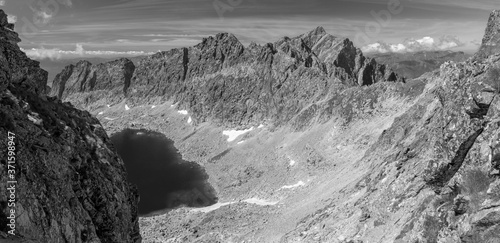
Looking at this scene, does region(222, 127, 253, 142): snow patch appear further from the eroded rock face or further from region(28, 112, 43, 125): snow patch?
region(28, 112, 43, 125): snow patch

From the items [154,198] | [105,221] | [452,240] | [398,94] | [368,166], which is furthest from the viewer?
[154,198]

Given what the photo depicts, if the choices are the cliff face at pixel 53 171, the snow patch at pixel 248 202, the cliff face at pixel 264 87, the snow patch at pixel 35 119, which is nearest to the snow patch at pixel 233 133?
the cliff face at pixel 264 87

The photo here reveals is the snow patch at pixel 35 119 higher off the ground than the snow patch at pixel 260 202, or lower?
higher

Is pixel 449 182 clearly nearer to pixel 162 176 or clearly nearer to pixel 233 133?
pixel 162 176

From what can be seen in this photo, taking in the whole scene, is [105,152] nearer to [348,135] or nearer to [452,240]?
[452,240]

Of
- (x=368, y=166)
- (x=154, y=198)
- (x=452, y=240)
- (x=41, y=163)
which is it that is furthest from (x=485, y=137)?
(x=154, y=198)

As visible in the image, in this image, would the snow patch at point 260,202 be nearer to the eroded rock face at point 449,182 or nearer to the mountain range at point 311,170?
the mountain range at point 311,170
